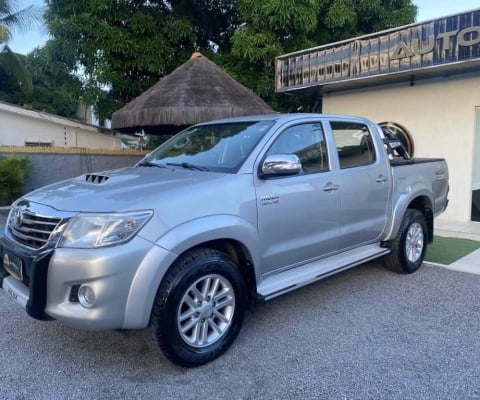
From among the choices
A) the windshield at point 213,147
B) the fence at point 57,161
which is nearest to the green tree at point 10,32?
the fence at point 57,161

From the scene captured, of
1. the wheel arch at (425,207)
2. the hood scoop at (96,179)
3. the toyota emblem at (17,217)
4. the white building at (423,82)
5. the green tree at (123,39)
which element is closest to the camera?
the toyota emblem at (17,217)

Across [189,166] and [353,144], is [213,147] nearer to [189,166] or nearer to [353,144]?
[189,166]

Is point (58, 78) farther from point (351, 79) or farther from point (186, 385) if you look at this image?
point (186, 385)

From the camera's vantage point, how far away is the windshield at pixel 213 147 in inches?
149

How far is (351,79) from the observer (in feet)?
29.6

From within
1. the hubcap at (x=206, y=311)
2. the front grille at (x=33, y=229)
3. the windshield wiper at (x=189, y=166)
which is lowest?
the hubcap at (x=206, y=311)

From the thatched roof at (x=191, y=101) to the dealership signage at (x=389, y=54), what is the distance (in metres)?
1.40

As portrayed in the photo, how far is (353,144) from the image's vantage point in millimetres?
4836

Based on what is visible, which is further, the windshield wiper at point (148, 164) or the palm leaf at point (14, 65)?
the palm leaf at point (14, 65)

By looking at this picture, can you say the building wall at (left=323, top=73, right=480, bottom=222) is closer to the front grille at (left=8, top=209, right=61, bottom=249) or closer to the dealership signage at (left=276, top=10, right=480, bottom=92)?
the dealership signage at (left=276, top=10, right=480, bottom=92)

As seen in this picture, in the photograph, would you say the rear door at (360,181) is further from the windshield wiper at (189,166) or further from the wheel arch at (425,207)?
the windshield wiper at (189,166)

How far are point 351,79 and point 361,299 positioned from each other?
573 cm

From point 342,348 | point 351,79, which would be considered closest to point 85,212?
point 342,348

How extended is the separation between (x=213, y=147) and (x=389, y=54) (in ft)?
18.9
